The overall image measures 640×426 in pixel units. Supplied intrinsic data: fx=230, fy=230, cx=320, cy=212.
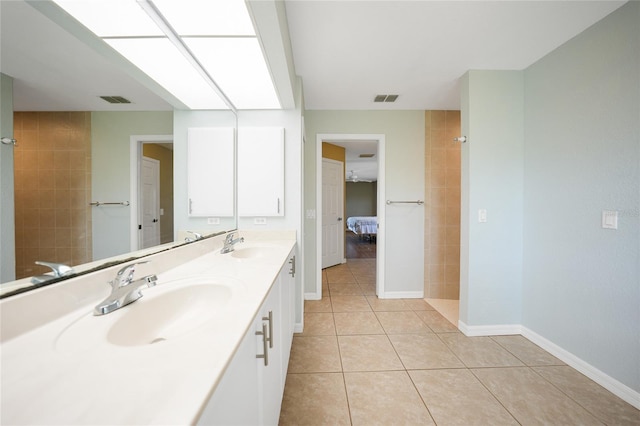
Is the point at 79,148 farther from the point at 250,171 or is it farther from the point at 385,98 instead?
the point at 385,98

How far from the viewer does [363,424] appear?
1.28 meters

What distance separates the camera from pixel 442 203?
10.0 feet

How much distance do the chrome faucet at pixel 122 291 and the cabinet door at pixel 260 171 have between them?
1334 millimetres

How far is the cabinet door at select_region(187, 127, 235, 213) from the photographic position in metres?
1.53

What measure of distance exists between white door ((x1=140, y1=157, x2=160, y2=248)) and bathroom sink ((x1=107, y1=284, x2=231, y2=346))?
31cm

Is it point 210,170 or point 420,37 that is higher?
point 420,37

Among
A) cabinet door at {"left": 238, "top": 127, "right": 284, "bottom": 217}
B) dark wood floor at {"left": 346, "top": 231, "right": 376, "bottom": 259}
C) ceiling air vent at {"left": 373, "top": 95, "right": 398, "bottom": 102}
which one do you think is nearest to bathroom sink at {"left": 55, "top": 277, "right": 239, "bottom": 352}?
cabinet door at {"left": 238, "top": 127, "right": 284, "bottom": 217}

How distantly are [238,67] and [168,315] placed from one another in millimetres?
1493

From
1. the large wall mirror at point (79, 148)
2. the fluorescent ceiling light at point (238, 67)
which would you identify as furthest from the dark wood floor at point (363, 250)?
the large wall mirror at point (79, 148)

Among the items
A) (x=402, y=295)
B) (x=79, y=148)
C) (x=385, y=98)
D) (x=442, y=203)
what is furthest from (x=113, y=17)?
(x=402, y=295)

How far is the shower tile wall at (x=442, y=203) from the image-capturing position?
10.0 feet

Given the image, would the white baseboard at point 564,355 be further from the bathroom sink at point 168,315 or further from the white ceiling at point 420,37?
the white ceiling at point 420,37

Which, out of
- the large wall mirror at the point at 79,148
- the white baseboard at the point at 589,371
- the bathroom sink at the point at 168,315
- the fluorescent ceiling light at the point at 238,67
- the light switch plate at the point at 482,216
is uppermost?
the fluorescent ceiling light at the point at 238,67

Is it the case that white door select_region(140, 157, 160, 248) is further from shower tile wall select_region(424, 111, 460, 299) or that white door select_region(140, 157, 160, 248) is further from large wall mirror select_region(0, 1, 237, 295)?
shower tile wall select_region(424, 111, 460, 299)
